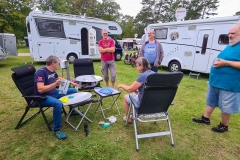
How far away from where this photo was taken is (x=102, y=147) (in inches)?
80.7

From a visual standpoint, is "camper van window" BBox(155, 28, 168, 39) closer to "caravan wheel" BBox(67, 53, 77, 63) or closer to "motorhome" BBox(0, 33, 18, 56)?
"caravan wheel" BBox(67, 53, 77, 63)

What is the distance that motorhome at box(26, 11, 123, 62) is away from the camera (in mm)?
7176

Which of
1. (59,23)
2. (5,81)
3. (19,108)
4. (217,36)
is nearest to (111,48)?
(19,108)

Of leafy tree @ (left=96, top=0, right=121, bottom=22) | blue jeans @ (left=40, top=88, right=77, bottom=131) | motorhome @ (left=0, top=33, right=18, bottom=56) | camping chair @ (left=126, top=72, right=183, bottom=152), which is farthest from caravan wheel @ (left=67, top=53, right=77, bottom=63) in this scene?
leafy tree @ (left=96, top=0, right=121, bottom=22)

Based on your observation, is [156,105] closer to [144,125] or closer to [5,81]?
[144,125]

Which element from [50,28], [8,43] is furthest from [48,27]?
[8,43]

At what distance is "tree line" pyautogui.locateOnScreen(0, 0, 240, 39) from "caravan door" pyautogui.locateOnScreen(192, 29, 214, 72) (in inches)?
642

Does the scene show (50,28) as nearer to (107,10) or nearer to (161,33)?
(161,33)

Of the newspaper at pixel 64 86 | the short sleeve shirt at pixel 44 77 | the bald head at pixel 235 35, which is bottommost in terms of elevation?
the newspaper at pixel 64 86

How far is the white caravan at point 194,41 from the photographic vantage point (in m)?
5.35

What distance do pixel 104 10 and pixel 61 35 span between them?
21454 mm

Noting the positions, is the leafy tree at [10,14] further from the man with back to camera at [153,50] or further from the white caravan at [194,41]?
the man with back to camera at [153,50]

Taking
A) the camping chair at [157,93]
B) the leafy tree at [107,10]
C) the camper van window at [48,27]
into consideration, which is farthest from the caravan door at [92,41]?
the leafy tree at [107,10]

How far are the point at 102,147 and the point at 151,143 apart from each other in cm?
71
